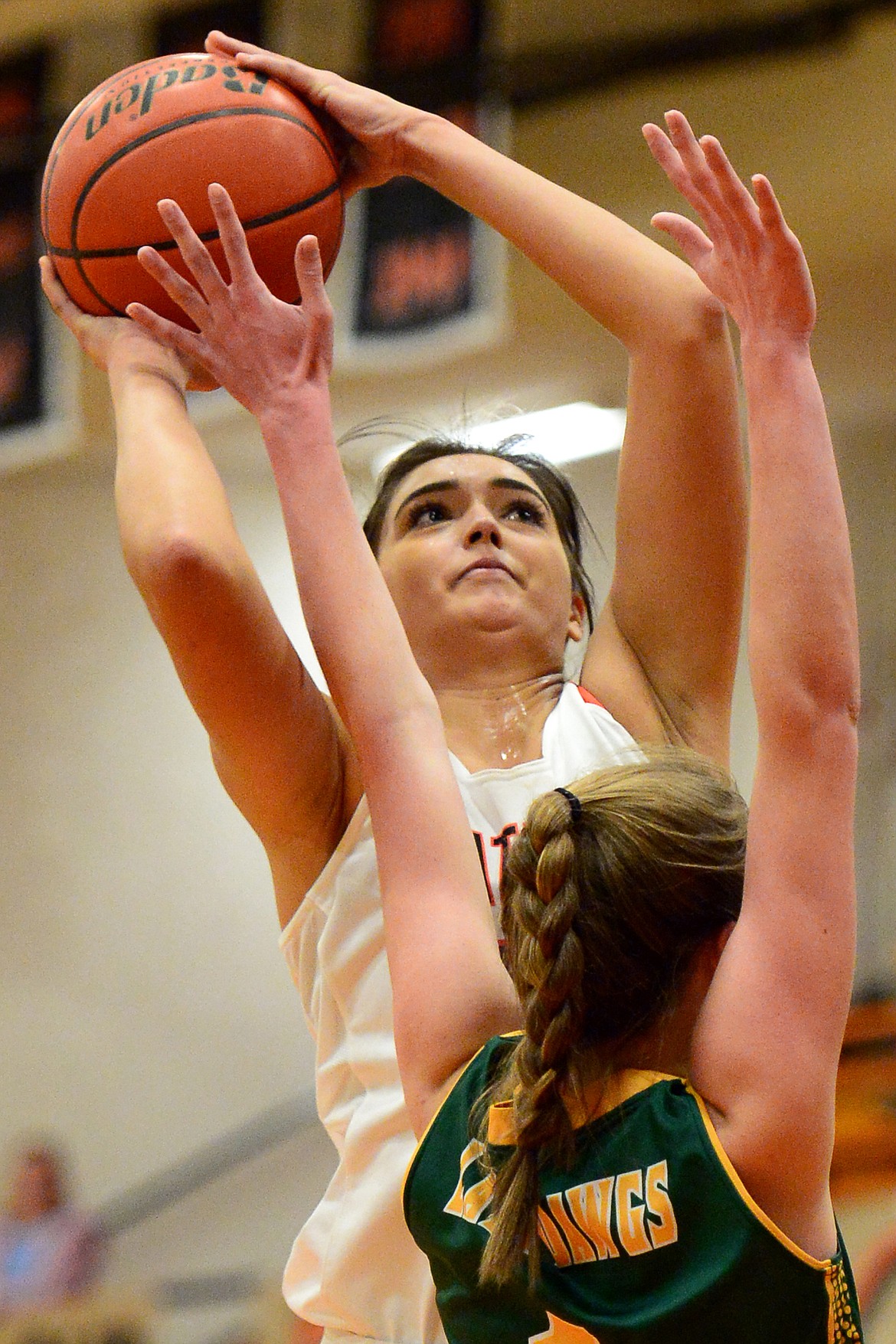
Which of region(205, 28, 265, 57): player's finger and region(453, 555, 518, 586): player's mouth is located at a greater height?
region(205, 28, 265, 57): player's finger

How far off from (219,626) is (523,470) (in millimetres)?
634

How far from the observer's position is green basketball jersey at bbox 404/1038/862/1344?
108cm

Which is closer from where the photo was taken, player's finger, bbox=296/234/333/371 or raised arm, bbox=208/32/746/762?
player's finger, bbox=296/234/333/371

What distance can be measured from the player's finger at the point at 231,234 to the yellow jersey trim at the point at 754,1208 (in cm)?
92

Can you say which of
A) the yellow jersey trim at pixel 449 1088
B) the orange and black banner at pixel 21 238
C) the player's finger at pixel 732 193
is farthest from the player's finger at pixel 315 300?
the orange and black banner at pixel 21 238

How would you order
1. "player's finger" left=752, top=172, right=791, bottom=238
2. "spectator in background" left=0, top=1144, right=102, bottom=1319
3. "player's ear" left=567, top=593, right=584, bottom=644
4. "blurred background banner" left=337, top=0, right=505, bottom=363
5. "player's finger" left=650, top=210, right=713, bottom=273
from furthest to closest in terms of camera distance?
"blurred background banner" left=337, top=0, right=505, bottom=363 → "spectator in background" left=0, top=1144, right=102, bottom=1319 → "player's ear" left=567, top=593, right=584, bottom=644 → "player's finger" left=650, top=210, right=713, bottom=273 → "player's finger" left=752, top=172, right=791, bottom=238

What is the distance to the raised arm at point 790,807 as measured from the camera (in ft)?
3.62

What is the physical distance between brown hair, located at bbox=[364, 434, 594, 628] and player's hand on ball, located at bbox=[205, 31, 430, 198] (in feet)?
1.17

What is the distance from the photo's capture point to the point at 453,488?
190cm

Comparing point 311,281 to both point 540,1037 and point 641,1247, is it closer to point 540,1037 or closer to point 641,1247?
point 540,1037

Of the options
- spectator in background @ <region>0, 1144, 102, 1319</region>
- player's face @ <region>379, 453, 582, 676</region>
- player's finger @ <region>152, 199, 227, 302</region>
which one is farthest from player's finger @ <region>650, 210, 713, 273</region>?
spectator in background @ <region>0, 1144, 102, 1319</region>

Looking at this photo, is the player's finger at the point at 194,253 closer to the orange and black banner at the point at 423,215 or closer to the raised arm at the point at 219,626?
the raised arm at the point at 219,626

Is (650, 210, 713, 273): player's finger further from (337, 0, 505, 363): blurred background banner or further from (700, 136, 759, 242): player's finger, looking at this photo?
(337, 0, 505, 363): blurred background banner

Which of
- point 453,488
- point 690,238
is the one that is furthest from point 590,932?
point 453,488
